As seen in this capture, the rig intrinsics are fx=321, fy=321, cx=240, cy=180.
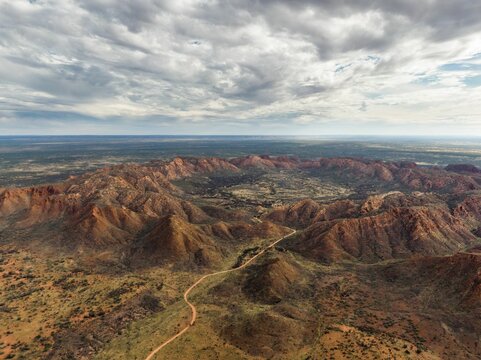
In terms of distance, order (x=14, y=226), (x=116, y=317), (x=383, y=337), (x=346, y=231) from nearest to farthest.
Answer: (x=383, y=337) < (x=116, y=317) < (x=346, y=231) < (x=14, y=226)

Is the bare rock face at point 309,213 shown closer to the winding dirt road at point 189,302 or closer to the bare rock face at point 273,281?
the winding dirt road at point 189,302

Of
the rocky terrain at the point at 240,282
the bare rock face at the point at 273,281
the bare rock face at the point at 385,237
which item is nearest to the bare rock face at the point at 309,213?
the rocky terrain at the point at 240,282

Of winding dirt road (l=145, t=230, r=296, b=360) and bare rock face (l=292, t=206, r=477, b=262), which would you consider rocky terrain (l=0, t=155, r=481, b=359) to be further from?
winding dirt road (l=145, t=230, r=296, b=360)

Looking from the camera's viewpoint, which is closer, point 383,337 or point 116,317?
point 383,337

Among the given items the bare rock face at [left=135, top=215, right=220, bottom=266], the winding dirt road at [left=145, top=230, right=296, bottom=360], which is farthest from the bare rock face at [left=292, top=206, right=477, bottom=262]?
the bare rock face at [left=135, top=215, right=220, bottom=266]

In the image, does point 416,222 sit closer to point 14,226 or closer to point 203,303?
point 203,303

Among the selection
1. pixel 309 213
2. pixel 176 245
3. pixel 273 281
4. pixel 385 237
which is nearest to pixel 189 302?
pixel 273 281

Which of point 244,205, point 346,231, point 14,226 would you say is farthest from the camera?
point 244,205

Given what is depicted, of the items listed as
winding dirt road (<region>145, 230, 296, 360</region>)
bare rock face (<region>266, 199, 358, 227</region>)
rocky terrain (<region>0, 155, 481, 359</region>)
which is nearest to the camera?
winding dirt road (<region>145, 230, 296, 360</region>)

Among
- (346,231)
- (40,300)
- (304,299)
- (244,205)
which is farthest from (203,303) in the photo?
(244,205)
